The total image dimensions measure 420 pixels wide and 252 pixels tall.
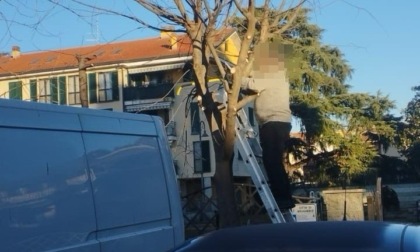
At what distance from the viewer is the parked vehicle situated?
3080 millimetres

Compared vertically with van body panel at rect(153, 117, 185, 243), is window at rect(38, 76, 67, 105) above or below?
above

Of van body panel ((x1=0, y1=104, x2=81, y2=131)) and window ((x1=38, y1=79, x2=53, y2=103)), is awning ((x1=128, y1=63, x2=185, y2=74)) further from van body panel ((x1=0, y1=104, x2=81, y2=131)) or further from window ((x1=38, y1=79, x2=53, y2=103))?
van body panel ((x1=0, y1=104, x2=81, y2=131))

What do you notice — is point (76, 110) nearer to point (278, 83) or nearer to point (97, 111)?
point (97, 111)

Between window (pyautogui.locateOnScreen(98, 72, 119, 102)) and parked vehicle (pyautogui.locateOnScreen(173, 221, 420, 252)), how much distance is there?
51.3 metres

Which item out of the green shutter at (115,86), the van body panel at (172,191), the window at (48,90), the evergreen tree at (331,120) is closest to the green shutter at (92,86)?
the green shutter at (115,86)

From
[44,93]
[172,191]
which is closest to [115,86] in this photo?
[44,93]

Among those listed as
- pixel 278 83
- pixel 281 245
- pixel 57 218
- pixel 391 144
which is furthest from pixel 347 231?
pixel 391 144

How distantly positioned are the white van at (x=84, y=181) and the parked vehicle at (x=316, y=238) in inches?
53.0

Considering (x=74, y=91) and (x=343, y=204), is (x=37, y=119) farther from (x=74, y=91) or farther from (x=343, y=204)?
(x=74, y=91)

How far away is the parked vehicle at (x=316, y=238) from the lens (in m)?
3.08

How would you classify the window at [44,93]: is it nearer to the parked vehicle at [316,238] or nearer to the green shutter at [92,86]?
the parked vehicle at [316,238]

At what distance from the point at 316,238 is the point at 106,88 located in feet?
172

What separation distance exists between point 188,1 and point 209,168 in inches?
1614

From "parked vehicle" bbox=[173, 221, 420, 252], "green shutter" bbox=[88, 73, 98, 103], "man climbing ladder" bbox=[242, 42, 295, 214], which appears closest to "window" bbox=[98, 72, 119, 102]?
"green shutter" bbox=[88, 73, 98, 103]
